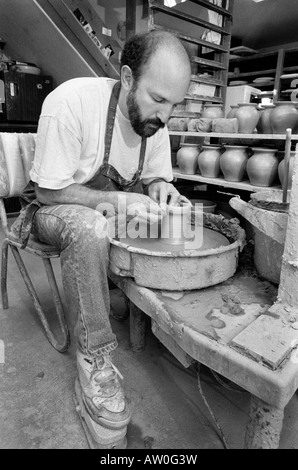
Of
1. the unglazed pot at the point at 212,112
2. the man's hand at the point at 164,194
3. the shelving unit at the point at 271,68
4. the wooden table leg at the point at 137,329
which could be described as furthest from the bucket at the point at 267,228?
the shelving unit at the point at 271,68

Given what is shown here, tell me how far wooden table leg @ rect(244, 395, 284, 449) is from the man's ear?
1.24 metres

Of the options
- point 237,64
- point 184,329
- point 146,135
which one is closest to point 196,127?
point 146,135

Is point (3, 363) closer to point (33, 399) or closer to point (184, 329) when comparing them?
point (33, 399)

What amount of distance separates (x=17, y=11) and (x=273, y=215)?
14.8ft

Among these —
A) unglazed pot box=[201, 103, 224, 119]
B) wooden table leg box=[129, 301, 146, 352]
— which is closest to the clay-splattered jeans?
wooden table leg box=[129, 301, 146, 352]

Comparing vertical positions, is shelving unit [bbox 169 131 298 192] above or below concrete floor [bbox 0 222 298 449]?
above

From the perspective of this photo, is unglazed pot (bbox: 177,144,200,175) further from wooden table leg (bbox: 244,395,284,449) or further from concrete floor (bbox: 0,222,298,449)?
wooden table leg (bbox: 244,395,284,449)

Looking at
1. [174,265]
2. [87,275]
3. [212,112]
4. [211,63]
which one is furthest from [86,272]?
[211,63]

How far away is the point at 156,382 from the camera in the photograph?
1.44 m

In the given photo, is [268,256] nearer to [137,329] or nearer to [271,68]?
[137,329]

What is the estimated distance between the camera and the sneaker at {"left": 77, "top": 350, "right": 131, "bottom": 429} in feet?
3.54

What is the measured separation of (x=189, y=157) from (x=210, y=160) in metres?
0.28

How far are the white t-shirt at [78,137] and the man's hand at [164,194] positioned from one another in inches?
6.0
